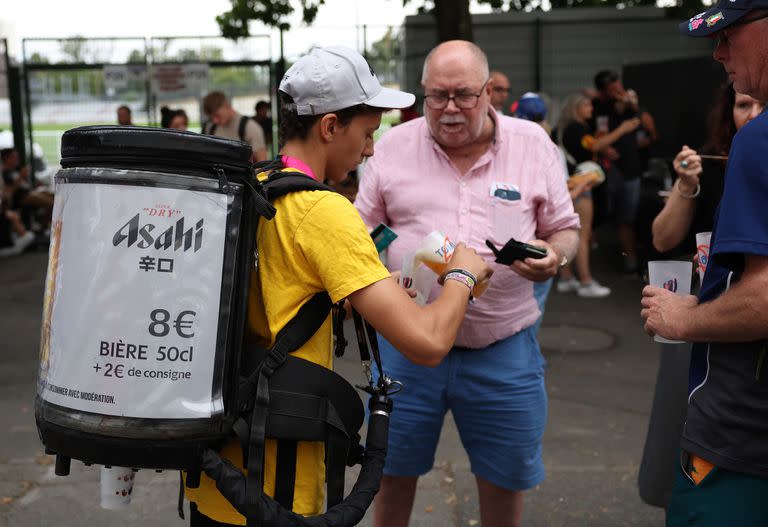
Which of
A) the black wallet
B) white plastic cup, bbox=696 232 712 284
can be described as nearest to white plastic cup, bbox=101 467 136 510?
the black wallet

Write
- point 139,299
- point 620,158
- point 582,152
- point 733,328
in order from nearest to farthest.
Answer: point 139,299 → point 733,328 → point 582,152 → point 620,158

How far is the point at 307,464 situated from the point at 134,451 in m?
0.45

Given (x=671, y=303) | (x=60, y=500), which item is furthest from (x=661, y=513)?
(x=60, y=500)

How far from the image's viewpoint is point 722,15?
2.00 m

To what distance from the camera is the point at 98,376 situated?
1842 mm

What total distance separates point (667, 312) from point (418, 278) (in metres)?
0.83

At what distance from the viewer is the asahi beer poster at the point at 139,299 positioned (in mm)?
1821

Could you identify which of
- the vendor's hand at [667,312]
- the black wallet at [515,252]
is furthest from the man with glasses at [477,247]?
the vendor's hand at [667,312]

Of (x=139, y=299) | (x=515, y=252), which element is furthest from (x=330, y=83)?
(x=515, y=252)

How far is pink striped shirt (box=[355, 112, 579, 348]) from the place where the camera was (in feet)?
10.4

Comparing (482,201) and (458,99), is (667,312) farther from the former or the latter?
(458,99)

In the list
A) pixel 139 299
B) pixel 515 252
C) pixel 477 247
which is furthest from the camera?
pixel 477 247

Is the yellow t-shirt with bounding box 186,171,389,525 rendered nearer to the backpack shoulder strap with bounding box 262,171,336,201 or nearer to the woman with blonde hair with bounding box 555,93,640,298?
the backpack shoulder strap with bounding box 262,171,336,201

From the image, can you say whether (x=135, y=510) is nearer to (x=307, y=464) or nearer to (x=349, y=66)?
(x=307, y=464)
